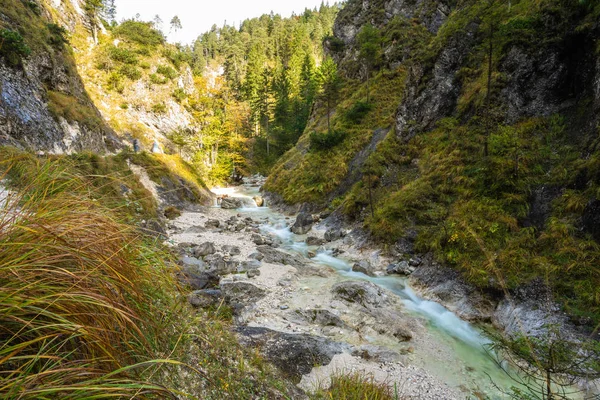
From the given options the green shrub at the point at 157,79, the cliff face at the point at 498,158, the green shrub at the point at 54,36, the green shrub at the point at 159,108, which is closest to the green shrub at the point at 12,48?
the green shrub at the point at 54,36

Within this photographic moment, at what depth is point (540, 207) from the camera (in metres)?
8.78

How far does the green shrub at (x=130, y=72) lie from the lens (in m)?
36.4

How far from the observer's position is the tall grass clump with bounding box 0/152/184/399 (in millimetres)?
1281

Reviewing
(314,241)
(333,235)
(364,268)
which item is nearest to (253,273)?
(364,268)

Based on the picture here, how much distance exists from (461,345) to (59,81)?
26.0 meters

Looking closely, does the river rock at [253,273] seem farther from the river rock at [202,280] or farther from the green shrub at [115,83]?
the green shrub at [115,83]

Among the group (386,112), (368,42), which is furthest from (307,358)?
(368,42)

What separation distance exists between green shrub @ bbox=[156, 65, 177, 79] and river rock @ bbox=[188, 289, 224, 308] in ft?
138

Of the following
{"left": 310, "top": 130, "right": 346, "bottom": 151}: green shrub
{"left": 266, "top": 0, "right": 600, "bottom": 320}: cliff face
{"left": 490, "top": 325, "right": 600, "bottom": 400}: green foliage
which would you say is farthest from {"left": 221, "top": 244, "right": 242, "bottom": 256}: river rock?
{"left": 310, "top": 130, "right": 346, "bottom": 151}: green shrub

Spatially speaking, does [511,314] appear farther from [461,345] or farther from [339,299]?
[339,299]

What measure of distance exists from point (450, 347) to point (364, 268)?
14.5 ft

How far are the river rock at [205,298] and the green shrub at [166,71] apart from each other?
42.1m

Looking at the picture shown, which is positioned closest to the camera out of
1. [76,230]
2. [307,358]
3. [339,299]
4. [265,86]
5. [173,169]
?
[76,230]

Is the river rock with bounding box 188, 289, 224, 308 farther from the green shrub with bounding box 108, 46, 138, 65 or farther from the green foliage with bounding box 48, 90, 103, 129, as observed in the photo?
the green shrub with bounding box 108, 46, 138, 65
